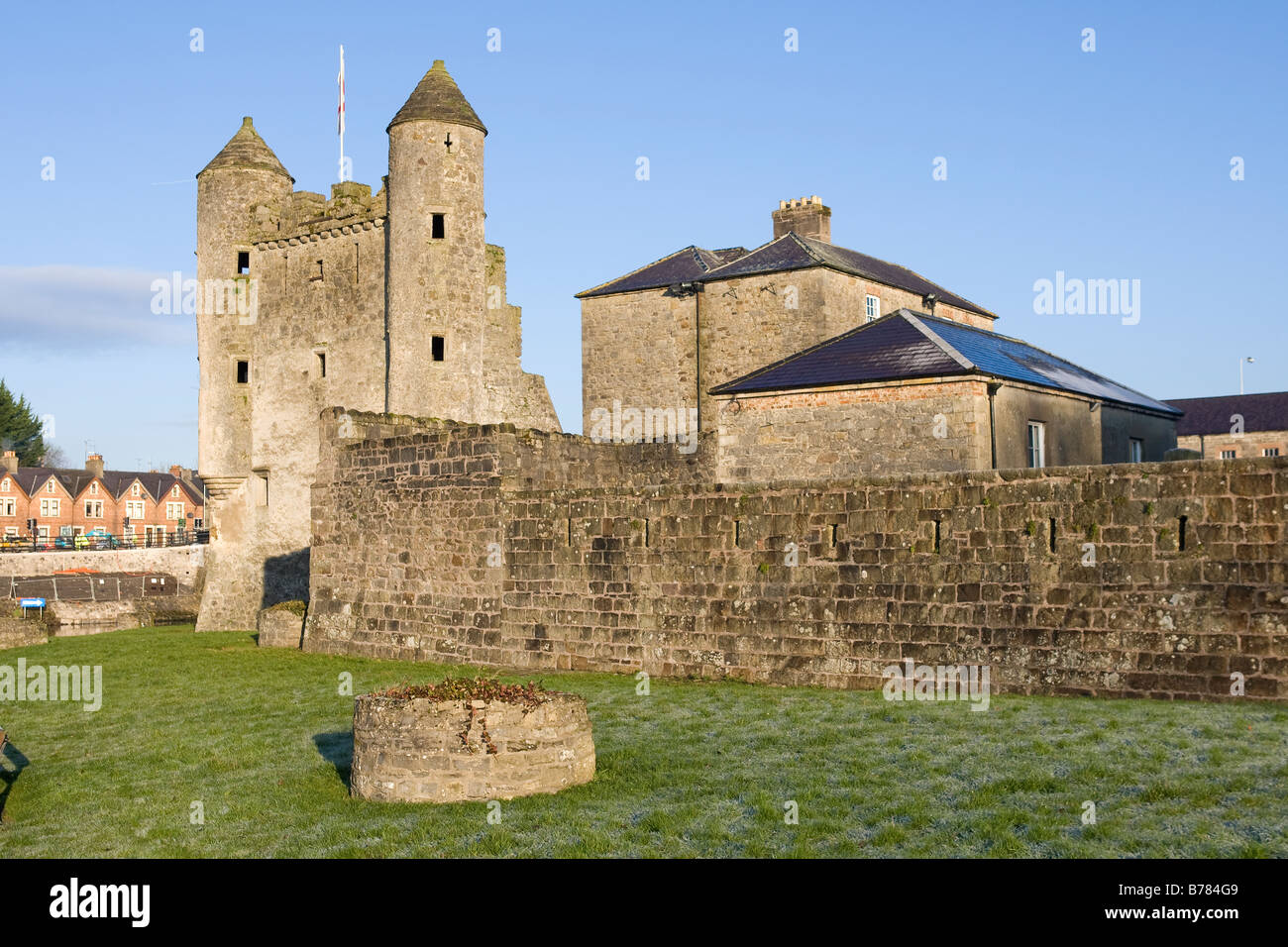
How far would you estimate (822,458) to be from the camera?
2353cm

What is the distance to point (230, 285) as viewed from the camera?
111 feet

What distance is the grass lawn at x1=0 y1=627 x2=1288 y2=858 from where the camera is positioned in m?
7.84

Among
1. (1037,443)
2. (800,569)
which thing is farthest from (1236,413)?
(800,569)

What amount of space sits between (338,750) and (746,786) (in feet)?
14.7

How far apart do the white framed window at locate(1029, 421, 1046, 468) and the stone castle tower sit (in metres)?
13.2

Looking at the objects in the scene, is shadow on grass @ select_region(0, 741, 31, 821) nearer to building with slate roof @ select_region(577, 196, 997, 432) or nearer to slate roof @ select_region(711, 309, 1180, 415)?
slate roof @ select_region(711, 309, 1180, 415)

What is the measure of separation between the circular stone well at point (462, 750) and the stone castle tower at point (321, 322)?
1993cm

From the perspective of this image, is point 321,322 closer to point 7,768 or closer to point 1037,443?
point 1037,443

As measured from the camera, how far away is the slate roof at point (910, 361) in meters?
22.5

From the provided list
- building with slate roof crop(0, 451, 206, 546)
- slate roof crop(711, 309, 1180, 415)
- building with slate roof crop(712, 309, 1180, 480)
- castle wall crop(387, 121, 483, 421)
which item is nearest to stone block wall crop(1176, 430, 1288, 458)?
slate roof crop(711, 309, 1180, 415)

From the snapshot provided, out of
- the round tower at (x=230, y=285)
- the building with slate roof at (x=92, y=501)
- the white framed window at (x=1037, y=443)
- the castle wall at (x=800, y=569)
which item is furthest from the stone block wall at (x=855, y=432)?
the building with slate roof at (x=92, y=501)

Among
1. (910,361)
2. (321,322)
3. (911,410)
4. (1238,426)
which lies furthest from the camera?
(1238,426)

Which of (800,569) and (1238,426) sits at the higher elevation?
(1238,426)
